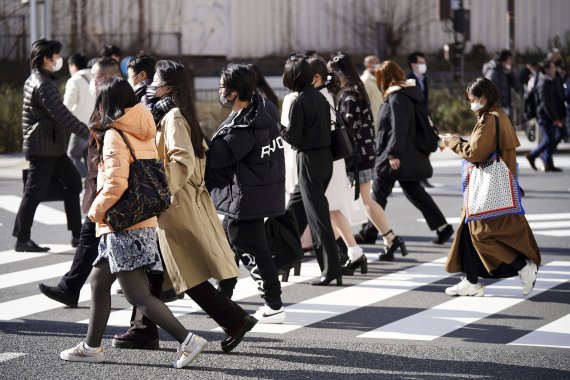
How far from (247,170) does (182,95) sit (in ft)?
2.60

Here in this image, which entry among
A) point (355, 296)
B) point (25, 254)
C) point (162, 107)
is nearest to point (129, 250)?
point (162, 107)

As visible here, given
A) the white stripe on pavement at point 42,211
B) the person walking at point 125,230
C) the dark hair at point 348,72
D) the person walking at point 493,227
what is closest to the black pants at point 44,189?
the white stripe on pavement at point 42,211

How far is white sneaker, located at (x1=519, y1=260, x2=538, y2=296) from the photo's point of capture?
841 centimetres

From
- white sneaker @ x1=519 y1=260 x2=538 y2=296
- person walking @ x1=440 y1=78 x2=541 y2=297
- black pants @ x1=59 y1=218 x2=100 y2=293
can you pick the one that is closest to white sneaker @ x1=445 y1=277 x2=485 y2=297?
person walking @ x1=440 y1=78 x2=541 y2=297

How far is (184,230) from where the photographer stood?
667 cm

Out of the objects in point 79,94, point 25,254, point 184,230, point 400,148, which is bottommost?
point 25,254

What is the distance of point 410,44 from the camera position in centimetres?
3434

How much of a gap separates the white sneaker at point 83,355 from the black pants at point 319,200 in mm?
2662

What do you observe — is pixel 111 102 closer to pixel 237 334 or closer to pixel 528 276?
pixel 237 334

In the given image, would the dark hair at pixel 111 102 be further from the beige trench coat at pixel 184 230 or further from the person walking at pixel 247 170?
the person walking at pixel 247 170

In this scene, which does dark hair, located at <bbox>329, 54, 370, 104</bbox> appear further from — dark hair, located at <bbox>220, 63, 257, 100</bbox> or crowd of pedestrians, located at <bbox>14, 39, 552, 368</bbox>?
dark hair, located at <bbox>220, 63, 257, 100</bbox>

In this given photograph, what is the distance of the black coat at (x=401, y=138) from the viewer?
33.9 feet

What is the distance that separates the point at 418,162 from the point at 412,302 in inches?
97.9

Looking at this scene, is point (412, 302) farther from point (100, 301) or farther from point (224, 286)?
point (100, 301)
